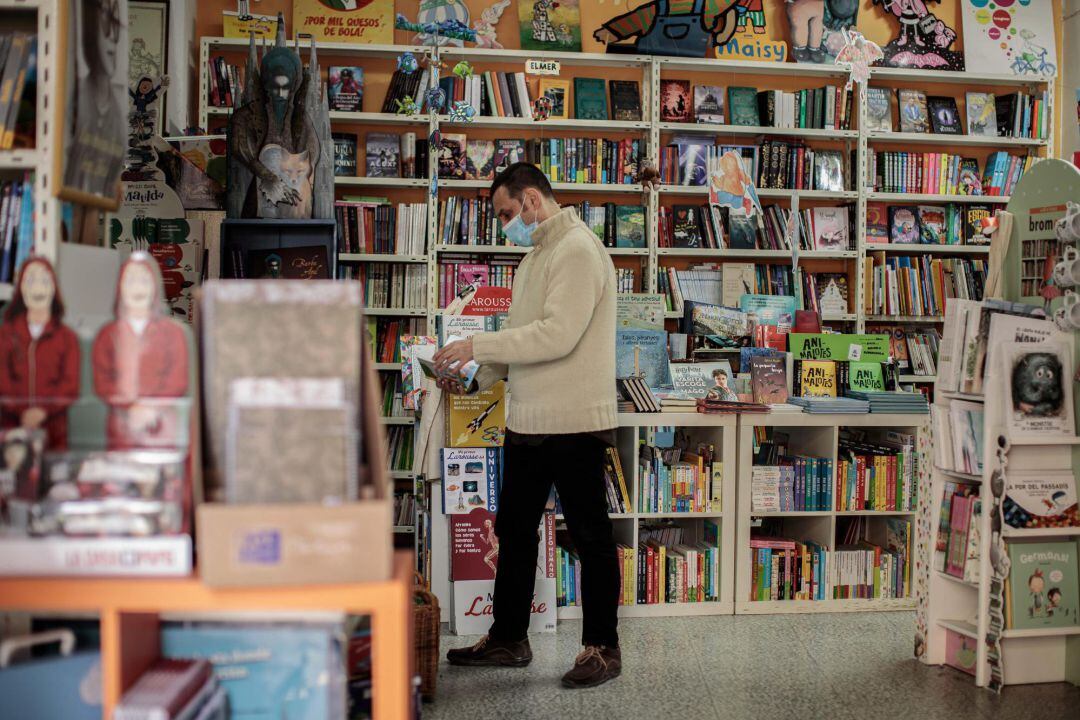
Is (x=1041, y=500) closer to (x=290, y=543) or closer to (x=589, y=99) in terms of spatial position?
(x=290, y=543)

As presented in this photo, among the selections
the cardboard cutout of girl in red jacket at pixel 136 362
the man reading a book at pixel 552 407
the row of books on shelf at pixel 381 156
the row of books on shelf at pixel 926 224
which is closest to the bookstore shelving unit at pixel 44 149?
the cardboard cutout of girl in red jacket at pixel 136 362

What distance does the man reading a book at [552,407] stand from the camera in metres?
2.93

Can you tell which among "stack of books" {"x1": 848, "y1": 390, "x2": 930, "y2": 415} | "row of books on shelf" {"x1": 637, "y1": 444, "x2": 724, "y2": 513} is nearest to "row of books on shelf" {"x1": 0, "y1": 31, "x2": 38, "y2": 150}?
"row of books on shelf" {"x1": 637, "y1": 444, "x2": 724, "y2": 513}

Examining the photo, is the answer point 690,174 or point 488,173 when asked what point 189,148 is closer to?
point 488,173

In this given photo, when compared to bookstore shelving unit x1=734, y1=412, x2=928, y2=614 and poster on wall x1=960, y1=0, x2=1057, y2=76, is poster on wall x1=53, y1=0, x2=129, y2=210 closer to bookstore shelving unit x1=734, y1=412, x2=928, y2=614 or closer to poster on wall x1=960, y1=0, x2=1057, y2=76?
bookstore shelving unit x1=734, y1=412, x2=928, y2=614

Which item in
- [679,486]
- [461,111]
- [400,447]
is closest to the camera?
[679,486]

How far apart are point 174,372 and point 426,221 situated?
3.94m

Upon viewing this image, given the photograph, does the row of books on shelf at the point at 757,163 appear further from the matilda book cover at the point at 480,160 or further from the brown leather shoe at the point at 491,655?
the brown leather shoe at the point at 491,655

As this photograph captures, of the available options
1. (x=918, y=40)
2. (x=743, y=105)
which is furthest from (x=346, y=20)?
(x=918, y=40)

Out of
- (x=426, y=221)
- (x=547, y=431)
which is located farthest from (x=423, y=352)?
(x=426, y=221)

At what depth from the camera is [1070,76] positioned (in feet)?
19.6

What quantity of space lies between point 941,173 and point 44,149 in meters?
5.24

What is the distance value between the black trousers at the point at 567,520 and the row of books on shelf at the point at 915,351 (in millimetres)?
3259

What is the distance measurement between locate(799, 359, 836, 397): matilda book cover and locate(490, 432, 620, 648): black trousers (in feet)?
4.77
